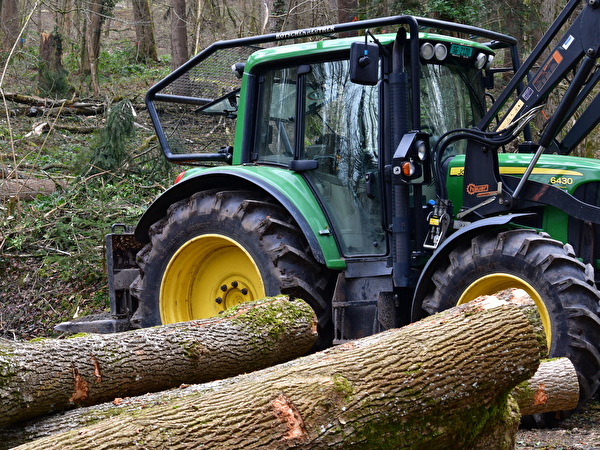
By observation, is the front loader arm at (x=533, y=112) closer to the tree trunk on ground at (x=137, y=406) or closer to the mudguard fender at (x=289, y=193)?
the mudguard fender at (x=289, y=193)

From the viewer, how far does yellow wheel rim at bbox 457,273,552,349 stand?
4.61 metres

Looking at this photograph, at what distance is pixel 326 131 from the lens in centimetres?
576

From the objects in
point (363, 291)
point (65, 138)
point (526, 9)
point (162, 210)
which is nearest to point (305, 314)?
point (363, 291)

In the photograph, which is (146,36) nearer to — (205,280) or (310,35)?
(205,280)

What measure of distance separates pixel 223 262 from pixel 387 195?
1637mm

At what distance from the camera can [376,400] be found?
122 inches

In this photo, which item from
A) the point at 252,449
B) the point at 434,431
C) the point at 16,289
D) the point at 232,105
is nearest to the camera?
the point at 252,449

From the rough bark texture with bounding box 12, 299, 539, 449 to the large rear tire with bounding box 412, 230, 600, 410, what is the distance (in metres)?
1.18

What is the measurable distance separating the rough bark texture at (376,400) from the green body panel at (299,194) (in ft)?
6.81

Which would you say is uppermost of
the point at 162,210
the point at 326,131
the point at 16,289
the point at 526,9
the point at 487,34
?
the point at 526,9

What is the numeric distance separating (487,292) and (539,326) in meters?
1.58

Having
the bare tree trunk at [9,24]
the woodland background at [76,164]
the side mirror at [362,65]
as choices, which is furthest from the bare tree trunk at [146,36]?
the side mirror at [362,65]

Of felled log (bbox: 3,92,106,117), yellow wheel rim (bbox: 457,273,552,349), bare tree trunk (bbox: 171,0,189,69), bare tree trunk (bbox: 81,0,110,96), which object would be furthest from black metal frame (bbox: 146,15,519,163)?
bare tree trunk (bbox: 81,0,110,96)

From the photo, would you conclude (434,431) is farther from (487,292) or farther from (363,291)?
(363,291)
